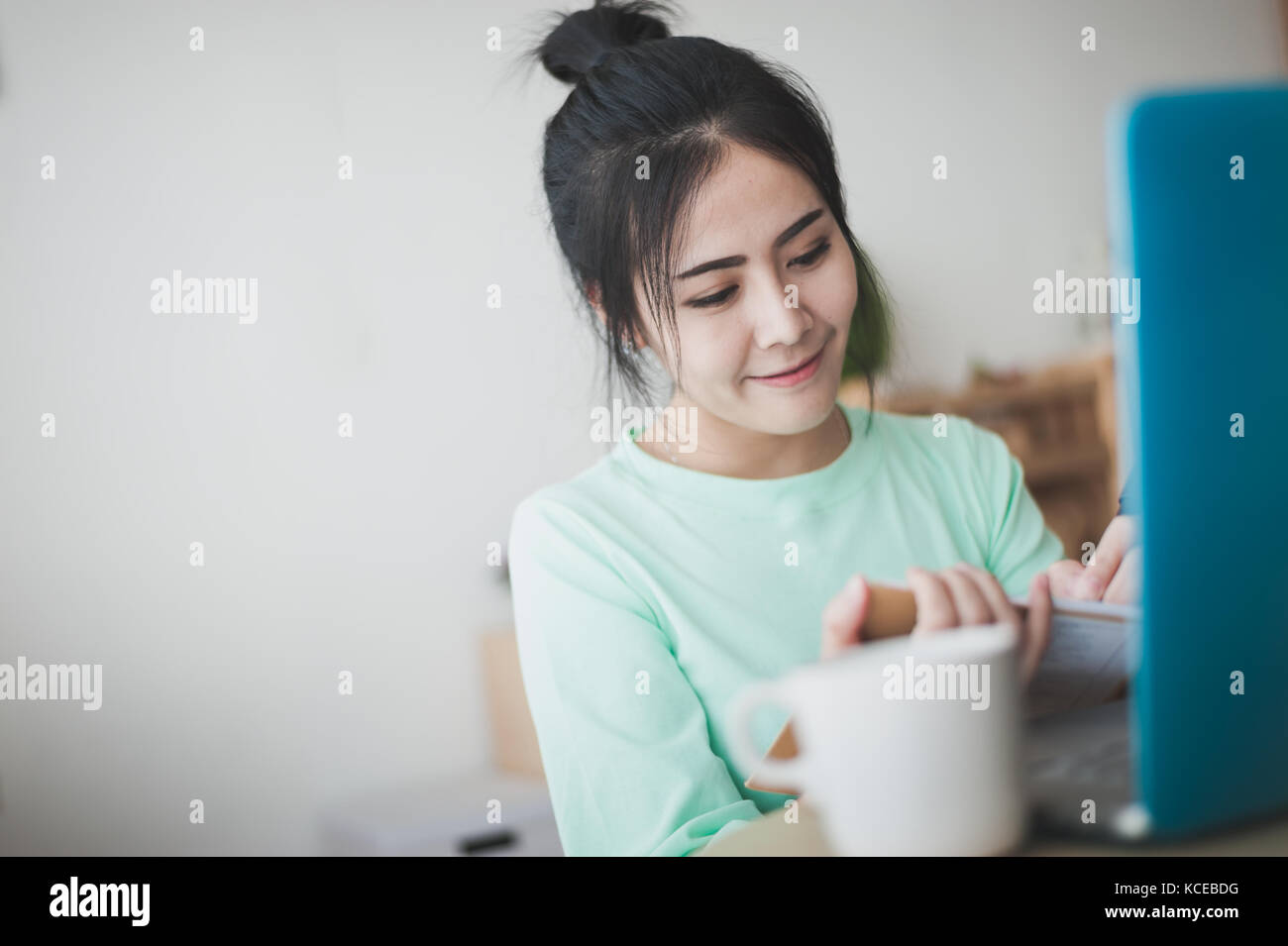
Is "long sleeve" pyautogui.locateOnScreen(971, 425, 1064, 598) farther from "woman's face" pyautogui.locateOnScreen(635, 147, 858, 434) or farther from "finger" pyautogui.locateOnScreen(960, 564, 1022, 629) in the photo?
"finger" pyautogui.locateOnScreen(960, 564, 1022, 629)

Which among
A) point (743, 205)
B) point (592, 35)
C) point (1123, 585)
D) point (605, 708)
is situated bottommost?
point (605, 708)

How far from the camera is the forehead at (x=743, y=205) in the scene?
2.44 feet

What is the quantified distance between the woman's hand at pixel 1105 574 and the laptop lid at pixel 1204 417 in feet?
0.57

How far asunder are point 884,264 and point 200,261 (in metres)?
1.29

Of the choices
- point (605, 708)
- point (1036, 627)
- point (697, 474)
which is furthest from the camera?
point (697, 474)

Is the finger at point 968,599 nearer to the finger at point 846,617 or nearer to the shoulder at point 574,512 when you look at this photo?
the finger at point 846,617

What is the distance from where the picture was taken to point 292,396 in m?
1.60

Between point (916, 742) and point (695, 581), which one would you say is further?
point (695, 581)

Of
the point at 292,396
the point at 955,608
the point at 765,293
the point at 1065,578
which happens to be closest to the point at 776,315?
the point at 765,293

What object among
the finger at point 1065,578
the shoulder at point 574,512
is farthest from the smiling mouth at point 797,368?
the finger at point 1065,578

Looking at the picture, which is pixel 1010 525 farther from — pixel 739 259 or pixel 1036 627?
pixel 1036 627

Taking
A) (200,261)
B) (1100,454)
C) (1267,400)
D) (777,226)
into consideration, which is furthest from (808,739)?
(1100,454)

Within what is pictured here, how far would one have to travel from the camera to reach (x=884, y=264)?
7.16ft

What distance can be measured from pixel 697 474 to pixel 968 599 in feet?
1.43
